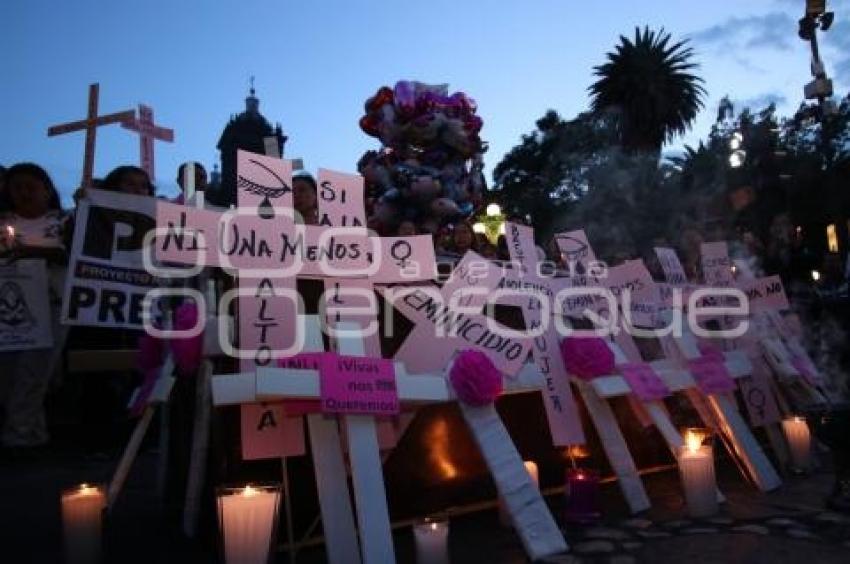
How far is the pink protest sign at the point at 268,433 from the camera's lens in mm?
2713

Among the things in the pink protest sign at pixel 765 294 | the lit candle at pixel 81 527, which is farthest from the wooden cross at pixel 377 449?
the pink protest sign at pixel 765 294

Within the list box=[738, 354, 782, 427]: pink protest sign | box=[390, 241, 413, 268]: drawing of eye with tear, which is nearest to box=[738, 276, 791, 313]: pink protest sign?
box=[738, 354, 782, 427]: pink protest sign

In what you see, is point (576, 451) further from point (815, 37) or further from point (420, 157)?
point (815, 37)

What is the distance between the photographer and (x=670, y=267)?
496cm

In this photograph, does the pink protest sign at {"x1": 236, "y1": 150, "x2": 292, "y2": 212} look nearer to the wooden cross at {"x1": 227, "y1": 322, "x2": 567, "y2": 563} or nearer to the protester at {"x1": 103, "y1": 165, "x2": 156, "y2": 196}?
the wooden cross at {"x1": 227, "y1": 322, "x2": 567, "y2": 563}

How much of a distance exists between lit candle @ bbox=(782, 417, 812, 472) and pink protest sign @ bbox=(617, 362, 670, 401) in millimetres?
1153

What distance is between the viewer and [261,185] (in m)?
3.00

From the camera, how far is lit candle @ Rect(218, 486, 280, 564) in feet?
7.70

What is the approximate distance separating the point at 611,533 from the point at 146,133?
4.88m

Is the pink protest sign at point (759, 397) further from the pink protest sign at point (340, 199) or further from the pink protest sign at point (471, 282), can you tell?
the pink protest sign at point (340, 199)

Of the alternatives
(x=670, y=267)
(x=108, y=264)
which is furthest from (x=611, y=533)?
(x=108, y=264)

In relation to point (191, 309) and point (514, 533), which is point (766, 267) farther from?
point (191, 309)

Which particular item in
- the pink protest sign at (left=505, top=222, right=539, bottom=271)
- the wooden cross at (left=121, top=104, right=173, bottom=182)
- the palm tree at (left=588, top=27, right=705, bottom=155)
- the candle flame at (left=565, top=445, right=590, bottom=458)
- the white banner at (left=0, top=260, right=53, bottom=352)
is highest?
the palm tree at (left=588, top=27, right=705, bottom=155)

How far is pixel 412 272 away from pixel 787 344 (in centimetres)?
334
